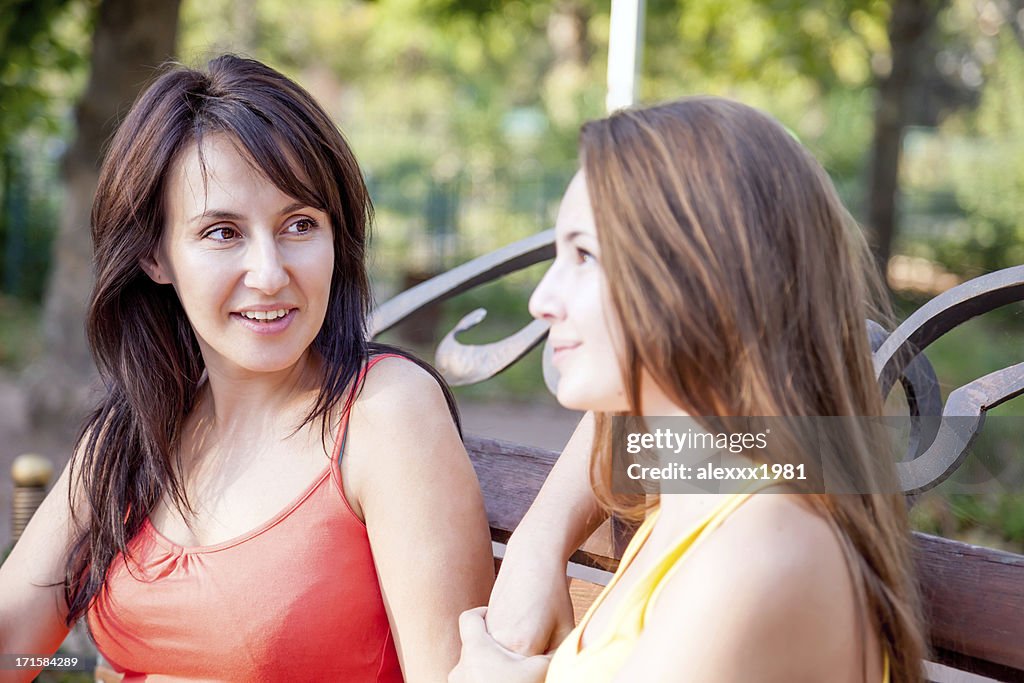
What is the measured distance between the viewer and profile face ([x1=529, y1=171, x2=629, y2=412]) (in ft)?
4.06

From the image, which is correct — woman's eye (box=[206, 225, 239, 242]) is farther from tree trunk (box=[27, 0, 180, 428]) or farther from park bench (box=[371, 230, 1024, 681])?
tree trunk (box=[27, 0, 180, 428])

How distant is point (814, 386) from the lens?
1.16 meters

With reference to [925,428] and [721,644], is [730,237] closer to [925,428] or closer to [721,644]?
[721,644]

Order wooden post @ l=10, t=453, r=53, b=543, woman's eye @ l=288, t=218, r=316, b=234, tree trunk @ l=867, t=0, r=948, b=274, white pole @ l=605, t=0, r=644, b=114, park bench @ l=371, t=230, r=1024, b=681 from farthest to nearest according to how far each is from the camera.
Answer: tree trunk @ l=867, t=0, r=948, b=274 → white pole @ l=605, t=0, r=644, b=114 → wooden post @ l=10, t=453, r=53, b=543 → woman's eye @ l=288, t=218, r=316, b=234 → park bench @ l=371, t=230, r=1024, b=681

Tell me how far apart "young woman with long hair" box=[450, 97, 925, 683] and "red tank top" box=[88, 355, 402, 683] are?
58 cm

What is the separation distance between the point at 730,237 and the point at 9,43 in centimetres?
571

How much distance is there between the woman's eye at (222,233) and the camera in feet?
5.85

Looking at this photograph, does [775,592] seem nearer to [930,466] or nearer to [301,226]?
[930,466]

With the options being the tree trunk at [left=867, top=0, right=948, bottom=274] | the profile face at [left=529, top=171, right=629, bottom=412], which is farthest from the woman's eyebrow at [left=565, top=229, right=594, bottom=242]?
the tree trunk at [left=867, top=0, right=948, bottom=274]

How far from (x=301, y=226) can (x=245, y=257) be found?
104 mm

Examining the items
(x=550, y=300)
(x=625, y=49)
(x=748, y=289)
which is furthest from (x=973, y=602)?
(x=625, y=49)

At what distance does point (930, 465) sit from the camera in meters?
1.51

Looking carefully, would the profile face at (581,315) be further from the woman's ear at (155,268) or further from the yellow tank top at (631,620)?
the woman's ear at (155,268)

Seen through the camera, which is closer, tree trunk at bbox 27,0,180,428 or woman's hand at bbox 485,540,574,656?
woman's hand at bbox 485,540,574,656
